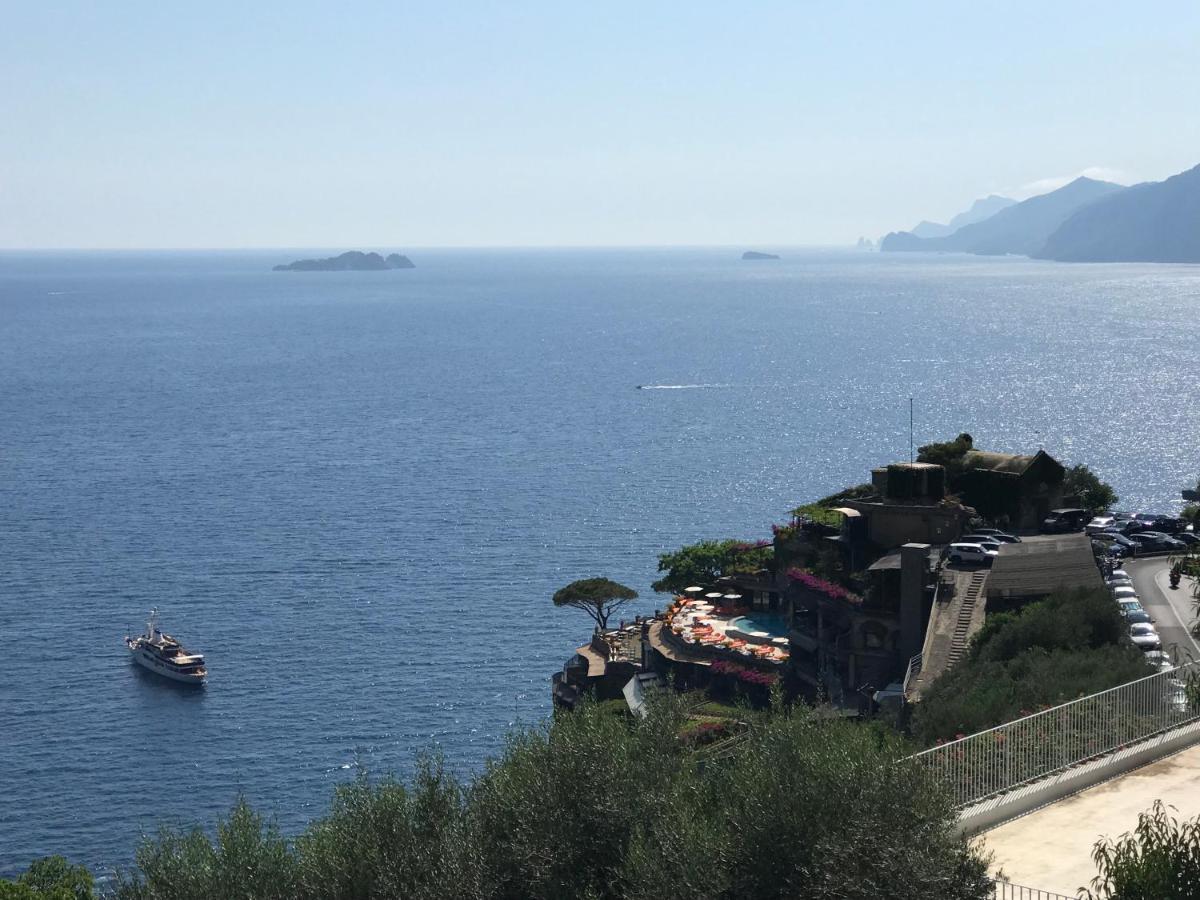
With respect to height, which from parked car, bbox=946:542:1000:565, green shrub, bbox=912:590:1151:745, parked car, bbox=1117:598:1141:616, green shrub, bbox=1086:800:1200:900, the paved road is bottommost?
the paved road

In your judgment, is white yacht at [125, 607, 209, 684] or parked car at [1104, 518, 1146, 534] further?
white yacht at [125, 607, 209, 684]

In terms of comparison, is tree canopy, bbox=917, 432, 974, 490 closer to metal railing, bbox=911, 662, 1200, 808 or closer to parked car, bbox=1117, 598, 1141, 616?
parked car, bbox=1117, 598, 1141, 616

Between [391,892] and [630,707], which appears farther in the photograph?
[630,707]

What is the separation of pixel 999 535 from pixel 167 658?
129 ft

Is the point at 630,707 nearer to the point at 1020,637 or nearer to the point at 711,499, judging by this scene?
the point at 1020,637

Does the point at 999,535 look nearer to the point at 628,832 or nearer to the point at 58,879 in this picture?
the point at 58,879

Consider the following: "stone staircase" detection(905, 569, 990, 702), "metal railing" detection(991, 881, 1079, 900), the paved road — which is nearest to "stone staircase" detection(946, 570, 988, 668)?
"stone staircase" detection(905, 569, 990, 702)

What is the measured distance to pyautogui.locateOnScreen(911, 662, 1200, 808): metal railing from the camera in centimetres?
2139

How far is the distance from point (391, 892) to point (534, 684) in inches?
1868

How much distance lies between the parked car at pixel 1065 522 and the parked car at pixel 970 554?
808 cm

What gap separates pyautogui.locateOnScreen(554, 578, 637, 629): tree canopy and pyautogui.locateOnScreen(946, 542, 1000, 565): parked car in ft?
87.4

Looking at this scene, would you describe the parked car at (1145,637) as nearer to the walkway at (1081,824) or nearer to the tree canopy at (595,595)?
the walkway at (1081,824)

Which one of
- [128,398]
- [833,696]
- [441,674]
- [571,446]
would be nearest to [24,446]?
[128,398]

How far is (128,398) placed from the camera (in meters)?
173
